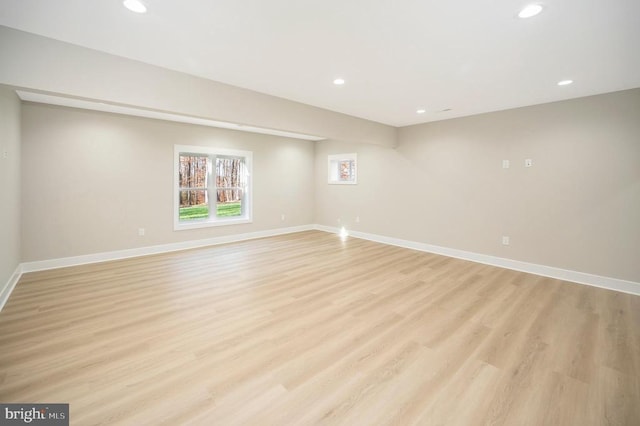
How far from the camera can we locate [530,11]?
73.2 inches

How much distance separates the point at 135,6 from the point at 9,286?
11.9 feet

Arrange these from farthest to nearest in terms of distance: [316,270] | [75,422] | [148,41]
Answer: [316,270], [148,41], [75,422]

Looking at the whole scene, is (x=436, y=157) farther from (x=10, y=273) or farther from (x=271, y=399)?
(x=10, y=273)

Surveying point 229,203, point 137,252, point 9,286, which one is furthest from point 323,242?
point 9,286

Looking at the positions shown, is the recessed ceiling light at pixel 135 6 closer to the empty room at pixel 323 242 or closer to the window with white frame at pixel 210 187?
the empty room at pixel 323 242

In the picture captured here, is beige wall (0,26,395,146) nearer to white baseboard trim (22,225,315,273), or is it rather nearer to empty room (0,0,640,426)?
empty room (0,0,640,426)

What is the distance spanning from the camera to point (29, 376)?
186cm

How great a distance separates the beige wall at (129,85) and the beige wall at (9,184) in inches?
49.1

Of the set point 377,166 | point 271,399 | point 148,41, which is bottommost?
point 271,399

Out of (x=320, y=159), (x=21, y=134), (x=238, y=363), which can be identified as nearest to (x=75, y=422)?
(x=238, y=363)

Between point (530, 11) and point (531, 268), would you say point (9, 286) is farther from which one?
point (531, 268)

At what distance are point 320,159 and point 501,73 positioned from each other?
4988mm

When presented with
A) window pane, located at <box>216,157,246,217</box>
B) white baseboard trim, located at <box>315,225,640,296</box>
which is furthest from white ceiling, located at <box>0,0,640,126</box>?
window pane, located at <box>216,157,246,217</box>

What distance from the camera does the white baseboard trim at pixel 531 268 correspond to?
3.53 meters
